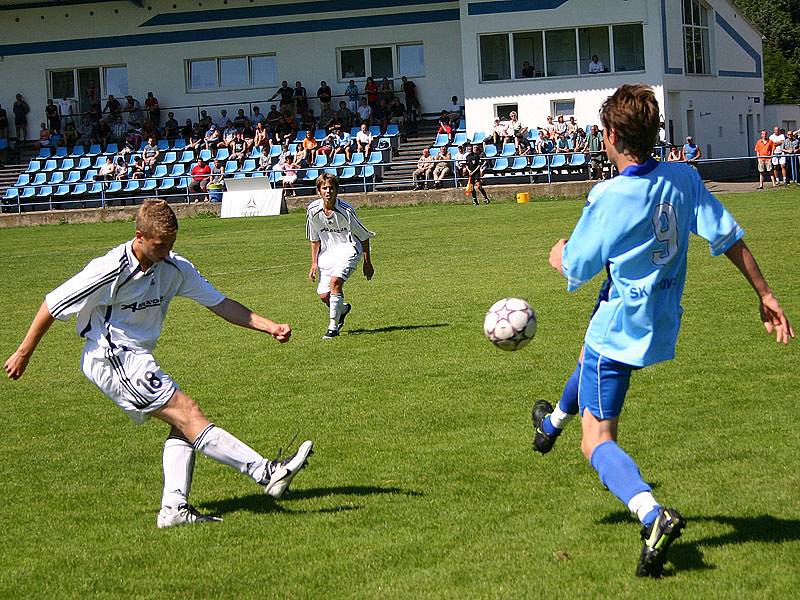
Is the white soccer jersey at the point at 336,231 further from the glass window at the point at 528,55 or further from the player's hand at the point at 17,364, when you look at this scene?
the glass window at the point at 528,55

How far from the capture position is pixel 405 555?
16.4 feet

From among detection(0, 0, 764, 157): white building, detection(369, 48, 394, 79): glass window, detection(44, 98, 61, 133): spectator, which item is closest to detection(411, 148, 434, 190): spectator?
detection(0, 0, 764, 157): white building

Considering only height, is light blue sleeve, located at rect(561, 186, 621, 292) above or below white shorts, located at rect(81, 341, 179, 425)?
above

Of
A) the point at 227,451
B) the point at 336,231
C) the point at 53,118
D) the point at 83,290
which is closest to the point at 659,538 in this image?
the point at 227,451

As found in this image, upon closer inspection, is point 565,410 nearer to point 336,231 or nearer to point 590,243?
point 590,243

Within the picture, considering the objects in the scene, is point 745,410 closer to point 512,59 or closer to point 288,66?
point 512,59

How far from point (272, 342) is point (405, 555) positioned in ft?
22.5

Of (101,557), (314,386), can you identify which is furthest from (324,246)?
(101,557)

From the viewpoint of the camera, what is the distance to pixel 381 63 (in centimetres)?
4188

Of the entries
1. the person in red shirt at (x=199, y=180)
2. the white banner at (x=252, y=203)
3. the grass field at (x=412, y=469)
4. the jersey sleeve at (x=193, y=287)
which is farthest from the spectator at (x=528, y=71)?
the jersey sleeve at (x=193, y=287)

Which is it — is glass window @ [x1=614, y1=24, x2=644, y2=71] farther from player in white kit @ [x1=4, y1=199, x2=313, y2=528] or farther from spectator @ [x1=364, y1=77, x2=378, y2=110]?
player in white kit @ [x1=4, y1=199, x2=313, y2=528]

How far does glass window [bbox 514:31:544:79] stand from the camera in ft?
125

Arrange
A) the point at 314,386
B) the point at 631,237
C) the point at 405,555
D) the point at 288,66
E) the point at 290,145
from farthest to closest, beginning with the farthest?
the point at 288,66, the point at 290,145, the point at 314,386, the point at 405,555, the point at 631,237

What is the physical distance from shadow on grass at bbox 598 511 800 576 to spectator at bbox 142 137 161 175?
3485cm
